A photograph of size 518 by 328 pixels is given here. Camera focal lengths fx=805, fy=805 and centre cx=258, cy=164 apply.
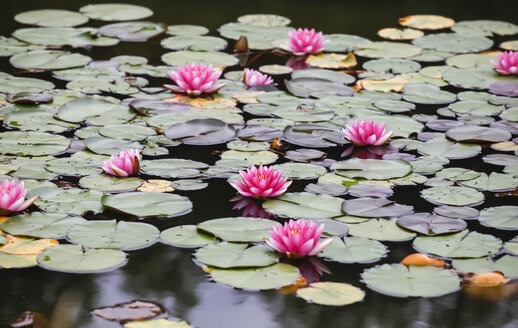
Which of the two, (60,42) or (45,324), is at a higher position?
(60,42)

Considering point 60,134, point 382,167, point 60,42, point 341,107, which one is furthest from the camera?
point 60,42

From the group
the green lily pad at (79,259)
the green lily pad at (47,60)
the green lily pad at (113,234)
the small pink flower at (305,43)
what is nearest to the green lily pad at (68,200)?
the green lily pad at (113,234)

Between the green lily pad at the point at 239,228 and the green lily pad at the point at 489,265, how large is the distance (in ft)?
2.06

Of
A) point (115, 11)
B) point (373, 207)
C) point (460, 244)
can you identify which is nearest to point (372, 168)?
point (373, 207)

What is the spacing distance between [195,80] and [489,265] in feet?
6.38

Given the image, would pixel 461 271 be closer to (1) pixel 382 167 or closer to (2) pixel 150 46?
(1) pixel 382 167

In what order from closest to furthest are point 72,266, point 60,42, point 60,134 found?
point 72,266
point 60,134
point 60,42

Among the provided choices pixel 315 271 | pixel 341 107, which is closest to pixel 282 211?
pixel 315 271

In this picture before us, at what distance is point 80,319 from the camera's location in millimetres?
2223

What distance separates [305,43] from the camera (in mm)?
4676

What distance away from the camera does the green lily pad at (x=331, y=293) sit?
7.58ft

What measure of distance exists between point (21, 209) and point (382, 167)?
1400mm

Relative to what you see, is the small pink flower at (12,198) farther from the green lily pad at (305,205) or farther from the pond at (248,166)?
the green lily pad at (305,205)

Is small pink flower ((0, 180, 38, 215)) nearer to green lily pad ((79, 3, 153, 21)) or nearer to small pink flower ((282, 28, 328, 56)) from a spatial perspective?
small pink flower ((282, 28, 328, 56))
